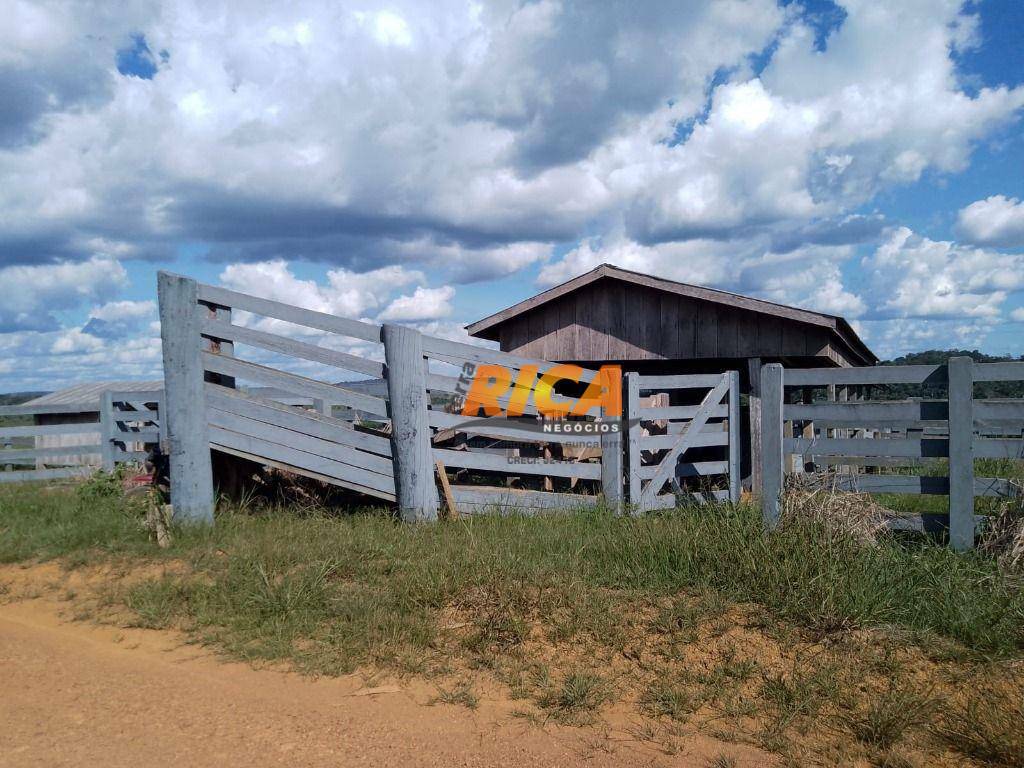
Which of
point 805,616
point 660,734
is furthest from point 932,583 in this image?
point 660,734

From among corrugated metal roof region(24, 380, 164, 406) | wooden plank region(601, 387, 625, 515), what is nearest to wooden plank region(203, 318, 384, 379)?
wooden plank region(601, 387, 625, 515)

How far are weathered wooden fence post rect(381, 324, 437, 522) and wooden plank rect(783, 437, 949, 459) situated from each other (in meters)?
3.67

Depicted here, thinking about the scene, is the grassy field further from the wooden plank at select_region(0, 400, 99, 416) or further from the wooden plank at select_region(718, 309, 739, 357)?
the wooden plank at select_region(0, 400, 99, 416)

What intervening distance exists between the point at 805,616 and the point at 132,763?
408cm

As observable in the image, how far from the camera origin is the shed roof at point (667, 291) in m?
10.3

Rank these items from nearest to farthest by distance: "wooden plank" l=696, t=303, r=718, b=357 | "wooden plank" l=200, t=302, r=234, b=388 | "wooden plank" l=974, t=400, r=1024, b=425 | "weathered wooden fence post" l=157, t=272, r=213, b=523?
"wooden plank" l=974, t=400, r=1024, b=425 < "weathered wooden fence post" l=157, t=272, r=213, b=523 < "wooden plank" l=200, t=302, r=234, b=388 < "wooden plank" l=696, t=303, r=718, b=357

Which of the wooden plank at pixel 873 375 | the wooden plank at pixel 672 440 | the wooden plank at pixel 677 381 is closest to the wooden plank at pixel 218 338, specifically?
the wooden plank at pixel 677 381

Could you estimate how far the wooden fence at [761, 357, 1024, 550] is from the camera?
19.5 ft

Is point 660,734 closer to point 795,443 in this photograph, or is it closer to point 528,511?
point 795,443

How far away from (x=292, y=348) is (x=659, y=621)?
497 centimetres

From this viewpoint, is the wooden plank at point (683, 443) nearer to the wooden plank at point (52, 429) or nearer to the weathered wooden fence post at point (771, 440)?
the weathered wooden fence post at point (771, 440)

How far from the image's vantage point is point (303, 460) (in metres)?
8.09

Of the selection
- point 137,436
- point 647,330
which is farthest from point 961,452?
point 137,436

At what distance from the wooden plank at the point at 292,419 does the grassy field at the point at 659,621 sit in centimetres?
139
